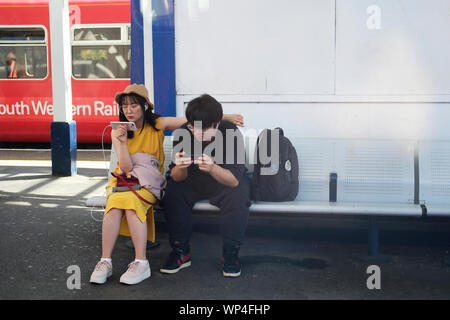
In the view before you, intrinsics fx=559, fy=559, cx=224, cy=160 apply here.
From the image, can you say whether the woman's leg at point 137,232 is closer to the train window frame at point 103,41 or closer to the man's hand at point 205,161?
the man's hand at point 205,161

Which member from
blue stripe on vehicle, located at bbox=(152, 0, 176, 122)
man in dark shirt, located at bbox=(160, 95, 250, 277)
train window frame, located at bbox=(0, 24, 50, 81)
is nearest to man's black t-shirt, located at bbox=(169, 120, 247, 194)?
man in dark shirt, located at bbox=(160, 95, 250, 277)

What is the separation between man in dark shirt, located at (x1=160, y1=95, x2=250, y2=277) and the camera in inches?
140

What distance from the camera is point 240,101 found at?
4664mm

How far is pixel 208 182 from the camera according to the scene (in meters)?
3.84

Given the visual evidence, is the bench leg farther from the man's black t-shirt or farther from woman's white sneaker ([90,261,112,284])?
woman's white sneaker ([90,261,112,284])

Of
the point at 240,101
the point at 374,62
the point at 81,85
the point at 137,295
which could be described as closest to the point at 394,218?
the point at 374,62

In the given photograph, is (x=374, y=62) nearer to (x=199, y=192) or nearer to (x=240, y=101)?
(x=240, y=101)

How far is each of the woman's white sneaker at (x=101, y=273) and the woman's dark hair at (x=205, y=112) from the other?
1.04 metres

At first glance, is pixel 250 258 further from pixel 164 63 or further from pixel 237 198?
pixel 164 63

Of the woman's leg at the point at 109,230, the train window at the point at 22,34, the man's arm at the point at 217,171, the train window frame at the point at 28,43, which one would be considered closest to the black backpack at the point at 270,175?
the man's arm at the point at 217,171

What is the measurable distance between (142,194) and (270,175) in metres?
0.92

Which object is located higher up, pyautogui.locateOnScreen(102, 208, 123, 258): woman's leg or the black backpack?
the black backpack

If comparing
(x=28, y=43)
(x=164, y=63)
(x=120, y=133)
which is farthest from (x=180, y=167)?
(x=28, y=43)

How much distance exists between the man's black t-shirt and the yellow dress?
0.22m
